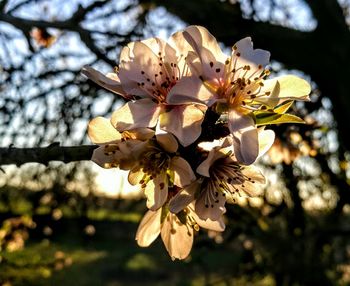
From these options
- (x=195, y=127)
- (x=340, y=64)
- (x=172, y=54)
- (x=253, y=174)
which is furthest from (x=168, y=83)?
(x=340, y=64)

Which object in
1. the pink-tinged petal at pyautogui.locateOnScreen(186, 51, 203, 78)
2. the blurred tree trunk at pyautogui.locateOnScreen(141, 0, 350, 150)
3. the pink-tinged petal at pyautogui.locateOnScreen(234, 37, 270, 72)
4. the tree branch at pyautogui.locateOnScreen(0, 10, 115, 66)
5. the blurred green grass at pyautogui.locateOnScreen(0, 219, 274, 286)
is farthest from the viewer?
the blurred green grass at pyautogui.locateOnScreen(0, 219, 274, 286)

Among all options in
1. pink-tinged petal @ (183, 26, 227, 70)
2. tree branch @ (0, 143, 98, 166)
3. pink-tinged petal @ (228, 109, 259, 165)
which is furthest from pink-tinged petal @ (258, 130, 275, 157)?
tree branch @ (0, 143, 98, 166)

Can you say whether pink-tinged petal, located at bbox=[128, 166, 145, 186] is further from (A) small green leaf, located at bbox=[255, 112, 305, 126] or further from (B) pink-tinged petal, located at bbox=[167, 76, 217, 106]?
(A) small green leaf, located at bbox=[255, 112, 305, 126]

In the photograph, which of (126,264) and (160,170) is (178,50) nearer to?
(160,170)

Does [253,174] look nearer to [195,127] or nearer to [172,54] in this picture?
[195,127]

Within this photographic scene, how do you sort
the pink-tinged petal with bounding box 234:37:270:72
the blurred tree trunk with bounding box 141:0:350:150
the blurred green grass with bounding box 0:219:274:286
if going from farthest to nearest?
the blurred green grass with bounding box 0:219:274:286 → the blurred tree trunk with bounding box 141:0:350:150 → the pink-tinged petal with bounding box 234:37:270:72

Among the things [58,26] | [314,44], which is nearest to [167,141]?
[58,26]
